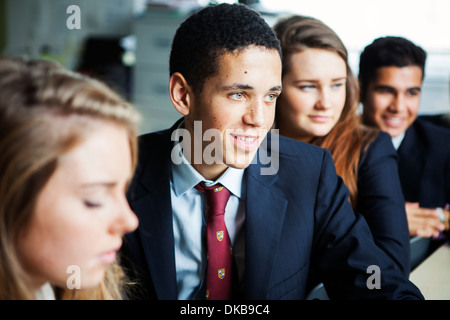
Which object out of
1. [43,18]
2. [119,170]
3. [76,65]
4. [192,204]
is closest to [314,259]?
[192,204]

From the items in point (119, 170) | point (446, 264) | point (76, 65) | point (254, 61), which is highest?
point (76, 65)

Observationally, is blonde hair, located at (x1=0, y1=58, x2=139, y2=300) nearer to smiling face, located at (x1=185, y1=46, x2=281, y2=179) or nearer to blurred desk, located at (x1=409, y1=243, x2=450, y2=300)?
smiling face, located at (x1=185, y1=46, x2=281, y2=179)

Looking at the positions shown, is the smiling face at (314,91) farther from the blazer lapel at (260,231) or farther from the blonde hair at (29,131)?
the blonde hair at (29,131)

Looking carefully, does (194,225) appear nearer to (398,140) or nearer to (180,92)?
(180,92)

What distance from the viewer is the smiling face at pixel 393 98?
1.37m

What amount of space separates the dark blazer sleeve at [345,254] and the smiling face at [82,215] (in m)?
0.55

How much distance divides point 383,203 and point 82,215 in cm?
84

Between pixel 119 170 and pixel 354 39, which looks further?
pixel 354 39

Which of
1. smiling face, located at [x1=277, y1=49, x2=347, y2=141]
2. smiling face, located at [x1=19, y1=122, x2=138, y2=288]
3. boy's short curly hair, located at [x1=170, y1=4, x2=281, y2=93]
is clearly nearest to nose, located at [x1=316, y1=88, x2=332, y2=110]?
smiling face, located at [x1=277, y1=49, x2=347, y2=141]

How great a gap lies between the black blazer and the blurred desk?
9cm

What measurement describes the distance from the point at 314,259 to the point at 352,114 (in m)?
0.49

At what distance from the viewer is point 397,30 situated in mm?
1457

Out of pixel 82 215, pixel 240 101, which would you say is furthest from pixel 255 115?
pixel 82 215
